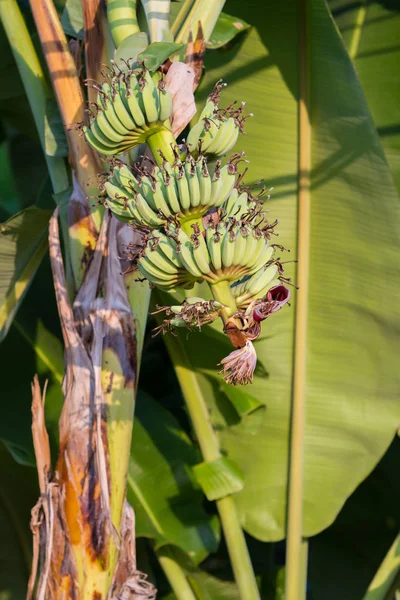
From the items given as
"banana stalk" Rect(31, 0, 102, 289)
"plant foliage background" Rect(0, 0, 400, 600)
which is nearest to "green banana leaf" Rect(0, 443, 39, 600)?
"plant foliage background" Rect(0, 0, 400, 600)

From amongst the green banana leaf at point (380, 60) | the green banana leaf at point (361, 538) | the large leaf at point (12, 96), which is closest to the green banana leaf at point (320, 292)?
the green banana leaf at point (380, 60)

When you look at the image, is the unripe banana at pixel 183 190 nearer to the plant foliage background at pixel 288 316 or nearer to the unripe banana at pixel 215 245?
the unripe banana at pixel 215 245

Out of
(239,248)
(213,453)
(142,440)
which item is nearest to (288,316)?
(213,453)

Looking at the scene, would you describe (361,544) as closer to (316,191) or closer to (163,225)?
(316,191)

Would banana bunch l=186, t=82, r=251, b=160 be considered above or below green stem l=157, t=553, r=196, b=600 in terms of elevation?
above

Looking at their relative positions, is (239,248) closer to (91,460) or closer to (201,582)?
(91,460)

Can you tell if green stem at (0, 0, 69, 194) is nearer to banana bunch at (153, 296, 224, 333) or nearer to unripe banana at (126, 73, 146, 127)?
unripe banana at (126, 73, 146, 127)
